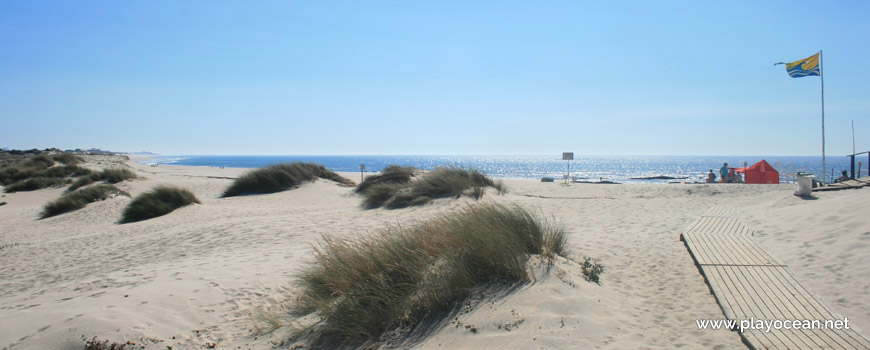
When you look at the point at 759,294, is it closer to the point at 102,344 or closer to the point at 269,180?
the point at 102,344

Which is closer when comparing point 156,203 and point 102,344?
point 102,344

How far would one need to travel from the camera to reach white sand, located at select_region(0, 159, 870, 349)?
392cm

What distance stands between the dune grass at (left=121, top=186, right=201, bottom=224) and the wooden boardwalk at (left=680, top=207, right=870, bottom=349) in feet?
46.1

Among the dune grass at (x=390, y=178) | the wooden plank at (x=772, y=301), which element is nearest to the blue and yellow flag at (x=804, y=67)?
the dune grass at (x=390, y=178)

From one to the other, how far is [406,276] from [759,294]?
4.00 m

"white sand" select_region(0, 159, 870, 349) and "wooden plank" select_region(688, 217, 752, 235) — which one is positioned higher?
"wooden plank" select_region(688, 217, 752, 235)

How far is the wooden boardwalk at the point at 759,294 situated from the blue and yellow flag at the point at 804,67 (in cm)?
1501

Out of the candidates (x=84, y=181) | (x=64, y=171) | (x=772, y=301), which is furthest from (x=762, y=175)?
(x=64, y=171)

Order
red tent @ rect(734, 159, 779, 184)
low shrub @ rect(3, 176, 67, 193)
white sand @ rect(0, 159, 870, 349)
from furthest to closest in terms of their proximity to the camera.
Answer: low shrub @ rect(3, 176, 67, 193) < red tent @ rect(734, 159, 779, 184) < white sand @ rect(0, 159, 870, 349)

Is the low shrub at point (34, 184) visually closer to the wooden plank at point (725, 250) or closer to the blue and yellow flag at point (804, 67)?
the wooden plank at point (725, 250)

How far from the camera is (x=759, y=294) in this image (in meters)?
4.99

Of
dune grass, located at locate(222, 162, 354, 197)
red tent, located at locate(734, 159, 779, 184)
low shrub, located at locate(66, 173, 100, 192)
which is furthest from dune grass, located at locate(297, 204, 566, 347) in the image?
low shrub, located at locate(66, 173, 100, 192)

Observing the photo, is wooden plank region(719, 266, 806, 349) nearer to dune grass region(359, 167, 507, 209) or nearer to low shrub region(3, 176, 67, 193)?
dune grass region(359, 167, 507, 209)

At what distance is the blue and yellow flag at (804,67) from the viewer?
59.3ft
